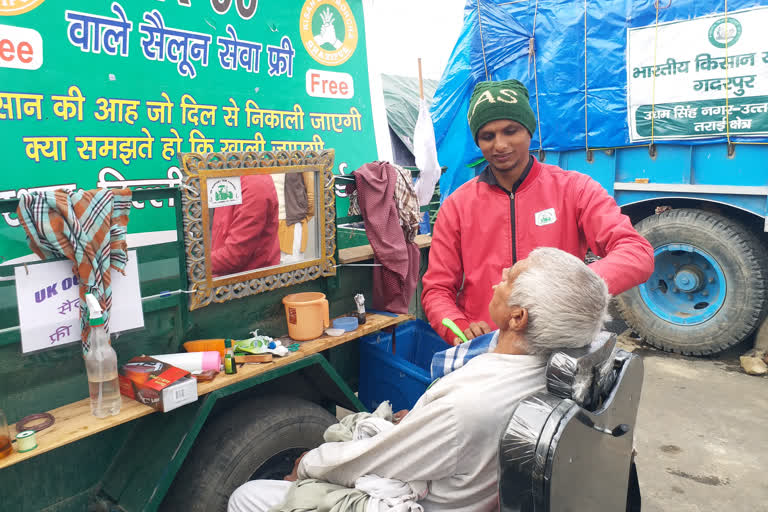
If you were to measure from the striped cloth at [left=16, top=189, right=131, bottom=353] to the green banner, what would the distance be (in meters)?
0.85

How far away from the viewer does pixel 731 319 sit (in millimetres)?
4559

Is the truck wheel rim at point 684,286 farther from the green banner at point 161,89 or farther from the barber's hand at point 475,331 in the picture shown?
the barber's hand at point 475,331

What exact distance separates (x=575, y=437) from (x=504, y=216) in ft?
4.00

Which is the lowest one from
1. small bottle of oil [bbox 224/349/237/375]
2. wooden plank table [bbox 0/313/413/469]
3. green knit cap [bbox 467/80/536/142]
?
wooden plank table [bbox 0/313/413/469]

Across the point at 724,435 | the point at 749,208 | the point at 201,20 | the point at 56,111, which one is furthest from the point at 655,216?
the point at 56,111

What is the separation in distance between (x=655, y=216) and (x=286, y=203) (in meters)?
3.82

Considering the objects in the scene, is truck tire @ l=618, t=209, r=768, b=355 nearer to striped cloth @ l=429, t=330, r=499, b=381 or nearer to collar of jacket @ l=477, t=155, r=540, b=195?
collar of jacket @ l=477, t=155, r=540, b=195

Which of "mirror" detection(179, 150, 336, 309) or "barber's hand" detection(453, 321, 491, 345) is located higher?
"mirror" detection(179, 150, 336, 309)

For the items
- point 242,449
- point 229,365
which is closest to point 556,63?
point 229,365

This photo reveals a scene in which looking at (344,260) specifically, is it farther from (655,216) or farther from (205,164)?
(655,216)

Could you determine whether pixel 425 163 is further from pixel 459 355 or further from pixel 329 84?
pixel 459 355

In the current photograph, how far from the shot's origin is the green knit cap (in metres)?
2.16

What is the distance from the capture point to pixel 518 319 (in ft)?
4.78

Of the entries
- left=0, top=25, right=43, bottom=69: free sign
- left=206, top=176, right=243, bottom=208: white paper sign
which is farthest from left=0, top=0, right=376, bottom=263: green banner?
left=206, top=176, right=243, bottom=208: white paper sign
